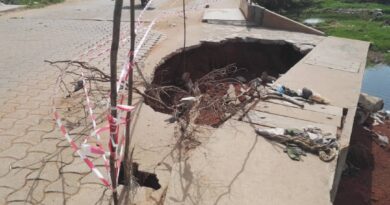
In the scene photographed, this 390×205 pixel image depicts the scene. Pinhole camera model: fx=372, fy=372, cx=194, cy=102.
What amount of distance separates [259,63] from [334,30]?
18.4 ft

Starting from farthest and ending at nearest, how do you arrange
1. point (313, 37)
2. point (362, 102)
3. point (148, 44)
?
point (313, 37)
point (148, 44)
point (362, 102)

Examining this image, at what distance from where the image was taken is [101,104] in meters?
4.91

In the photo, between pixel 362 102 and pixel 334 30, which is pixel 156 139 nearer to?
pixel 362 102

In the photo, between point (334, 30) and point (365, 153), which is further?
point (334, 30)

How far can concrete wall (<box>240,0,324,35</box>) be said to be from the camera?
9.42 meters

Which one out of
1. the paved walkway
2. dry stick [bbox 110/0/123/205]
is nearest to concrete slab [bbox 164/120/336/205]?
dry stick [bbox 110/0/123/205]

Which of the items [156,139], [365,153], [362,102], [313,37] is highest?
[313,37]

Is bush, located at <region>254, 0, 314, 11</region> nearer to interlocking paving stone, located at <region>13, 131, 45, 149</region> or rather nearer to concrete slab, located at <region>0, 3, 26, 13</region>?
concrete slab, located at <region>0, 3, 26, 13</region>

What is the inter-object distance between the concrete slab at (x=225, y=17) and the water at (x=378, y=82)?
370 centimetres

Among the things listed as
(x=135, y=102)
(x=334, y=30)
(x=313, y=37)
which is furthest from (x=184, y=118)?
(x=334, y=30)

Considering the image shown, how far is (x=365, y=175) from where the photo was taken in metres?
6.06

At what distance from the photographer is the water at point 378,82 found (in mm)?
9375

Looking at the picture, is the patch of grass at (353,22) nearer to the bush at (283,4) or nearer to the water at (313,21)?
the water at (313,21)

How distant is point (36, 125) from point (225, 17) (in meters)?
7.56
